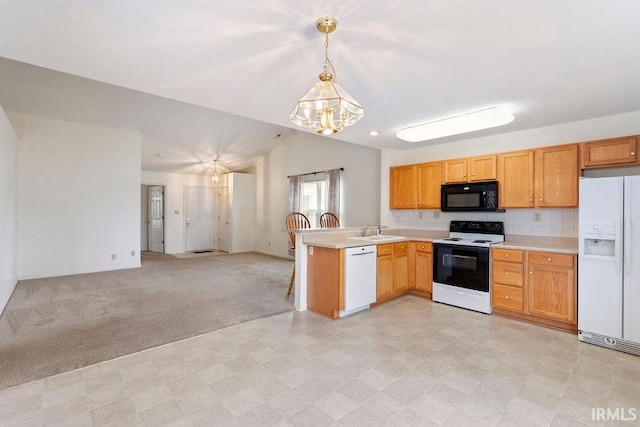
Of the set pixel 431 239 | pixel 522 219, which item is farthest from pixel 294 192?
pixel 522 219

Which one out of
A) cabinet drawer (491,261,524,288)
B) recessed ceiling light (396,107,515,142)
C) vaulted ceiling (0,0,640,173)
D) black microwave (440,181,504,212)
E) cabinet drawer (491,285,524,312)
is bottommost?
cabinet drawer (491,285,524,312)

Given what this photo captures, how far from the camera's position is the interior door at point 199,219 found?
9609 millimetres

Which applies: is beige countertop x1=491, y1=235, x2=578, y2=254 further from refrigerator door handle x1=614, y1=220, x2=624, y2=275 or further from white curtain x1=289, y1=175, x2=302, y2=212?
white curtain x1=289, y1=175, x2=302, y2=212

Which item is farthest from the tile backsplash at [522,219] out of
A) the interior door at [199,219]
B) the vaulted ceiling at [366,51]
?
the interior door at [199,219]

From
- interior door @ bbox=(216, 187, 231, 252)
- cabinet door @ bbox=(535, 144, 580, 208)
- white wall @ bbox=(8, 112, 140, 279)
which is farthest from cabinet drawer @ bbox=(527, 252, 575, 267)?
interior door @ bbox=(216, 187, 231, 252)

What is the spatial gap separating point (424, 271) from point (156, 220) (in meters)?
8.31

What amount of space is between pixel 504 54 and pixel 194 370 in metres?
3.39

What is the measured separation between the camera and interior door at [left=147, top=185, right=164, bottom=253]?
364 inches

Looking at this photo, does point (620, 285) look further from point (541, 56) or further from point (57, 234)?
point (57, 234)

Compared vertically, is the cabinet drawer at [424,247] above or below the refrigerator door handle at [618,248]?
below

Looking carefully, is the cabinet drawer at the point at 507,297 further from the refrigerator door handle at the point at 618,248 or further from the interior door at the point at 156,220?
the interior door at the point at 156,220

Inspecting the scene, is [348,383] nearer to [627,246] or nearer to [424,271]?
[424,271]

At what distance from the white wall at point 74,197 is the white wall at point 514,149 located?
5350 millimetres

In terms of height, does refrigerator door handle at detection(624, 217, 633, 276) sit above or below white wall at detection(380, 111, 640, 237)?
below
